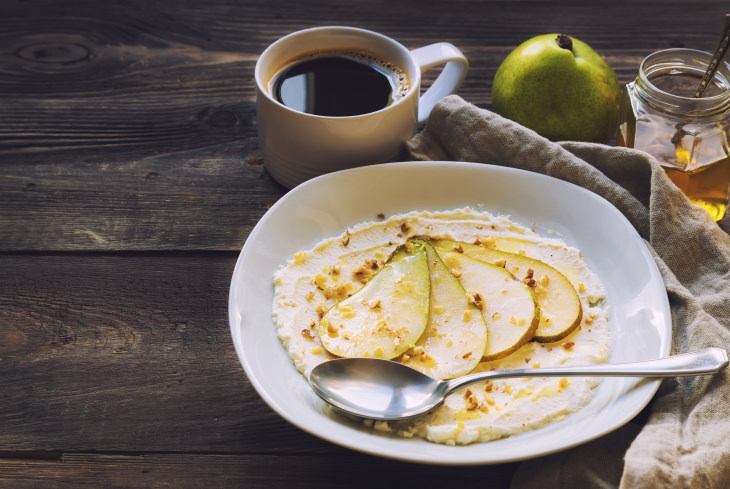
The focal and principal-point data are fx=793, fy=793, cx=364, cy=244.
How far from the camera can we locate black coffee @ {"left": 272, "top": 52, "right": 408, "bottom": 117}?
1547 mm

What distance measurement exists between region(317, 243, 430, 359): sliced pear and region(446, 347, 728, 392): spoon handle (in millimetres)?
123

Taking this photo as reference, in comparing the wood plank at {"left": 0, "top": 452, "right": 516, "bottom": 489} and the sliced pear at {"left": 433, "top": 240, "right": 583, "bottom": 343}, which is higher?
the sliced pear at {"left": 433, "top": 240, "right": 583, "bottom": 343}

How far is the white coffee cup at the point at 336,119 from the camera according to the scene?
1.48 m

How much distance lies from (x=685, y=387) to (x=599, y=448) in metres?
0.16

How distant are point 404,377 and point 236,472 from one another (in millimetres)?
283

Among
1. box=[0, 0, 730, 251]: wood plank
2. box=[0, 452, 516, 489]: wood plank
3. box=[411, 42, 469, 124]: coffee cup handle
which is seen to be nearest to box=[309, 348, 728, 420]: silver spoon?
box=[0, 452, 516, 489]: wood plank

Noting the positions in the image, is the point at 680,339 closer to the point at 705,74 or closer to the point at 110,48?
the point at 705,74

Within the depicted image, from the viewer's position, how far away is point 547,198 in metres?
1.47

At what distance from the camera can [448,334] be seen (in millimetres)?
1215

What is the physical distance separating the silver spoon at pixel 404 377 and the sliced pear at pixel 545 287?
12 cm

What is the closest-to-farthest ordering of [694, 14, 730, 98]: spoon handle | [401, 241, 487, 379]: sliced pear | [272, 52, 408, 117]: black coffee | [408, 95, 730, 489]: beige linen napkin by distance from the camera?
Result: [408, 95, 730, 489]: beige linen napkin < [401, 241, 487, 379]: sliced pear < [694, 14, 730, 98]: spoon handle < [272, 52, 408, 117]: black coffee

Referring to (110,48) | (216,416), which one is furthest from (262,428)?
(110,48)

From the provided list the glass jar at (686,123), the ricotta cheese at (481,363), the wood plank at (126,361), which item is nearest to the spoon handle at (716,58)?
the glass jar at (686,123)

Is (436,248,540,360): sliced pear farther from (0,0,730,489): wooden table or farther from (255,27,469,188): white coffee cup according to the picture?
(255,27,469,188): white coffee cup
